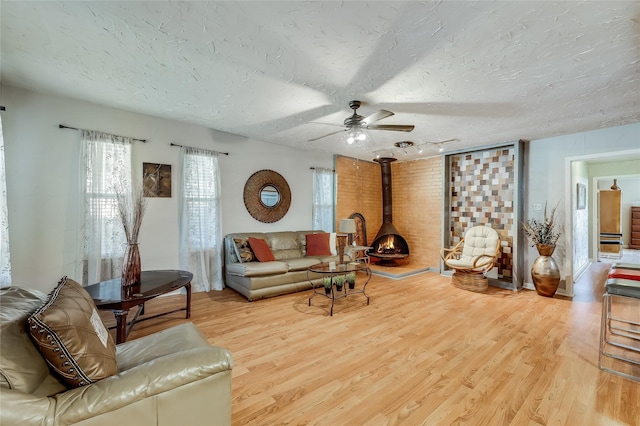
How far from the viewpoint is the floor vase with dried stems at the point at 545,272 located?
4.02 m

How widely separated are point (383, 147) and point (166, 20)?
163 inches

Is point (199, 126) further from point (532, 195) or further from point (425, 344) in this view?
point (532, 195)

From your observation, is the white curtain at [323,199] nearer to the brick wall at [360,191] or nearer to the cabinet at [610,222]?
the brick wall at [360,191]

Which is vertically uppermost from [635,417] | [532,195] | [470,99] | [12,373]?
[470,99]

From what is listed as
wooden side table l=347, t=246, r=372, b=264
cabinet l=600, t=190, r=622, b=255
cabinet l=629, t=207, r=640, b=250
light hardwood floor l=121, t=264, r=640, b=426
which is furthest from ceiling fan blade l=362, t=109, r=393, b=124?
cabinet l=629, t=207, r=640, b=250

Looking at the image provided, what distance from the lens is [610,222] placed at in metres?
7.66

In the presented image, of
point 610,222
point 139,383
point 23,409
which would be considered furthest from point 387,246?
point 610,222

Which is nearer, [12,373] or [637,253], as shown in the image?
[12,373]

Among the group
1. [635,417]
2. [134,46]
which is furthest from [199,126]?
[635,417]

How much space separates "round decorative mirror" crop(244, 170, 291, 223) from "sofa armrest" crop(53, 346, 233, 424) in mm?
3621

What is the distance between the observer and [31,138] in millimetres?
2971

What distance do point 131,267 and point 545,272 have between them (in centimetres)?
548

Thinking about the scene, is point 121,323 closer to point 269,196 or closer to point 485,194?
point 269,196

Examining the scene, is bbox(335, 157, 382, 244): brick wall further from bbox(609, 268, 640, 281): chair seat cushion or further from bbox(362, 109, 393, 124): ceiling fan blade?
bbox(609, 268, 640, 281): chair seat cushion
